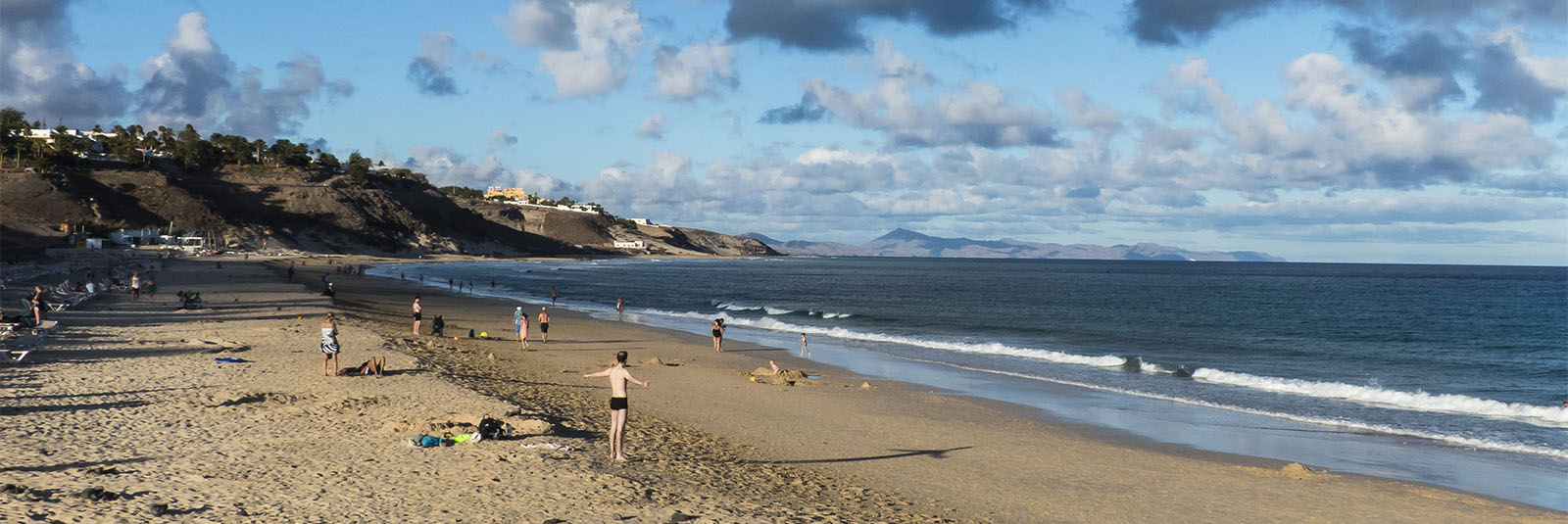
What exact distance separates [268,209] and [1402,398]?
489 ft

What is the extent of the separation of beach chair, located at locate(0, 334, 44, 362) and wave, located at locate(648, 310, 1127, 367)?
2527 centimetres

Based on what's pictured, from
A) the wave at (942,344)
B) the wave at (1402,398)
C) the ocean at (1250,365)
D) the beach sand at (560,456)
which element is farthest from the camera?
the wave at (942,344)

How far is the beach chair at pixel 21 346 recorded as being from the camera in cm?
1794

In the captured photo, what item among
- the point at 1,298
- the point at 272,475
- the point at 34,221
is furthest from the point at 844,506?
the point at 34,221

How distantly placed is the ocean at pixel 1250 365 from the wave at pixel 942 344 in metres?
0.12

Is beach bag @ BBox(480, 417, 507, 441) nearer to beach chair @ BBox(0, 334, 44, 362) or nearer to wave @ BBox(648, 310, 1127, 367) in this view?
beach chair @ BBox(0, 334, 44, 362)

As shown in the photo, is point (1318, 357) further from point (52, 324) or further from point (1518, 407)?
point (52, 324)

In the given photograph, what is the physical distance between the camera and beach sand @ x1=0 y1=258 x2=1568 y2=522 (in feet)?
31.7

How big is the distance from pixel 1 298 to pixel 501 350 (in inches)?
849

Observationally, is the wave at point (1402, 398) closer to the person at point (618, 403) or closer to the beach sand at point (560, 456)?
the beach sand at point (560, 456)

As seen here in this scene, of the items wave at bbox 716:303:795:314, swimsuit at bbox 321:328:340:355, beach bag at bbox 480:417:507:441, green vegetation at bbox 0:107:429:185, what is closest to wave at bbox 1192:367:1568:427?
beach bag at bbox 480:417:507:441

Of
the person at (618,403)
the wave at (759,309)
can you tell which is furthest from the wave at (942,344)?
the person at (618,403)

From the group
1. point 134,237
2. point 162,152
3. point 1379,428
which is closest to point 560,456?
point 1379,428

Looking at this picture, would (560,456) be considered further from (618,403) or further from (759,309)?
(759,309)
